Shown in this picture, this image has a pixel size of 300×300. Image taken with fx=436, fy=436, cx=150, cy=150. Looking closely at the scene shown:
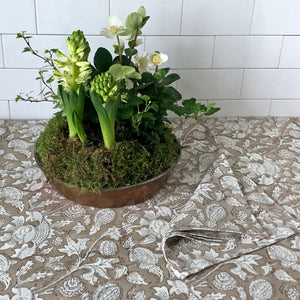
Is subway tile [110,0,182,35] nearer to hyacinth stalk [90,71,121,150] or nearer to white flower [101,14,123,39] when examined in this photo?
white flower [101,14,123,39]

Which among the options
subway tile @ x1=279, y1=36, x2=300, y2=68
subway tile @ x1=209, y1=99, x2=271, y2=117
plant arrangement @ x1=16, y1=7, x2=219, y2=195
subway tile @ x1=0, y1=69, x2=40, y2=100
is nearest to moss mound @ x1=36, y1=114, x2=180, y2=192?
plant arrangement @ x1=16, y1=7, x2=219, y2=195

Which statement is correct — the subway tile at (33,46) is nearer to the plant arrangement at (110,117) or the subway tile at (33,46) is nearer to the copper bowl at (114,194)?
the plant arrangement at (110,117)

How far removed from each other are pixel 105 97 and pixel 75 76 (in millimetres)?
80

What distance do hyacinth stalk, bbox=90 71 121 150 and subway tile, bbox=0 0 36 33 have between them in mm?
456

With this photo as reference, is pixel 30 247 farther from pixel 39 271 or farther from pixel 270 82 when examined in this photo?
pixel 270 82

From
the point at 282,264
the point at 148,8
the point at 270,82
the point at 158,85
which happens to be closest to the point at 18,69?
the point at 148,8

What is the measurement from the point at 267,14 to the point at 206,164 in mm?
478

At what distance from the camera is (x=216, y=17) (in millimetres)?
1232

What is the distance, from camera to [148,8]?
1198 millimetres

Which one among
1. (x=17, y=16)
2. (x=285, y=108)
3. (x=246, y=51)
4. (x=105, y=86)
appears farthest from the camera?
(x=285, y=108)

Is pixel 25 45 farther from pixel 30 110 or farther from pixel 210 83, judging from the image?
pixel 210 83

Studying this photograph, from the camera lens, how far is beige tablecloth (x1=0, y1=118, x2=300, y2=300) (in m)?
0.76

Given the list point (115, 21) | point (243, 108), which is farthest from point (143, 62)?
point (243, 108)

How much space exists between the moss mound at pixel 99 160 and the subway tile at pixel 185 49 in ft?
1.32
